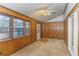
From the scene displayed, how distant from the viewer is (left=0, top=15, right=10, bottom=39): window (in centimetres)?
403

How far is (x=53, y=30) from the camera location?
36.7 feet

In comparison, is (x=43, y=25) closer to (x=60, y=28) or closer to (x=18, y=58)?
(x=60, y=28)

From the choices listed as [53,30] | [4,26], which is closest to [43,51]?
[4,26]

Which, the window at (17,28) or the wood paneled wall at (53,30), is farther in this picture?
the wood paneled wall at (53,30)

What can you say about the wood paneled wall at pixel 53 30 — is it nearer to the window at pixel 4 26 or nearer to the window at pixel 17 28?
the window at pixel 17 28

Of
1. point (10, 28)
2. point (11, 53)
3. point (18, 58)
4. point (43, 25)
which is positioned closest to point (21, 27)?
point (10, 28)

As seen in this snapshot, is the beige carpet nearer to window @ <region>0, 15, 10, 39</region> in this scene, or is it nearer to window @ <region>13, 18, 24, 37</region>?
window @ <region>13, 18, 24, 37</region>

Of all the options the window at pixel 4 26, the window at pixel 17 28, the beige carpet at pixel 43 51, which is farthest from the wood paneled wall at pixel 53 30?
the window at pixel 4 26

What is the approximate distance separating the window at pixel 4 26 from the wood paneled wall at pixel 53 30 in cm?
736

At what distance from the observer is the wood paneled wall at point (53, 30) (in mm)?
10823

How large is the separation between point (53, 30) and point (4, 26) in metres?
7.62

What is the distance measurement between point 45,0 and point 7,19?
2.75m

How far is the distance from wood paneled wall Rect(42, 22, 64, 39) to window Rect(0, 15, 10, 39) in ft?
24.1

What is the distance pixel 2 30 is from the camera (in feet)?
13.4
